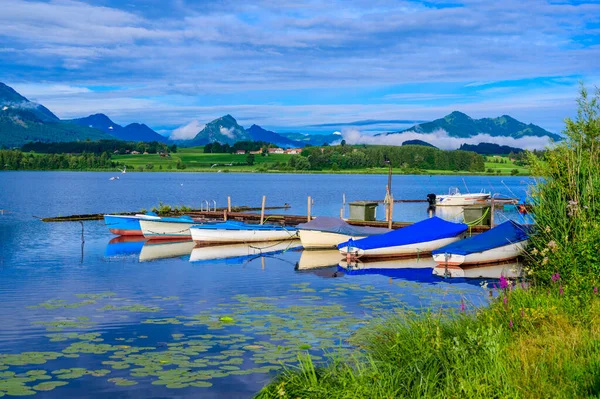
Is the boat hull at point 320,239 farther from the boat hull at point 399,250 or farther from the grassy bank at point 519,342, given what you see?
the grassy bank at point 519,342

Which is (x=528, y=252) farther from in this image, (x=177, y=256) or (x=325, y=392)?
(x=177, y=256)

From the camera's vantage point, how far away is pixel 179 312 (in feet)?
68.8

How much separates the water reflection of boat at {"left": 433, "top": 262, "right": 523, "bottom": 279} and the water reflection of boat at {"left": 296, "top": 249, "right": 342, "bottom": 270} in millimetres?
5797

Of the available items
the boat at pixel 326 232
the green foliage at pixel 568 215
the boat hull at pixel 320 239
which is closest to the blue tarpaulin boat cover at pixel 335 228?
the boat at pixel 326 232

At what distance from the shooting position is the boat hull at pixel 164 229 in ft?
149

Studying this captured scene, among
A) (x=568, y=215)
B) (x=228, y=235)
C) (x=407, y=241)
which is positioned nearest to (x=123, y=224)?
(x=228, y=235)

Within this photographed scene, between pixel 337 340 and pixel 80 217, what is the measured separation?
43271 millimetres

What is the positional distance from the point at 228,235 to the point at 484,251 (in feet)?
55.9

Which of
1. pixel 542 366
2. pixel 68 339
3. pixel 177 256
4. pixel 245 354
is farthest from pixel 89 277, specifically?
pixel 542 366

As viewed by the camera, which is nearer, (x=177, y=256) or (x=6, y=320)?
(x=6, y=320)

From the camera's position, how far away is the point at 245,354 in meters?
15.8

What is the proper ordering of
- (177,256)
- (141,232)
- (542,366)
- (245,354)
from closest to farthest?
(542,366), (245,354), (177,256), (141,232)

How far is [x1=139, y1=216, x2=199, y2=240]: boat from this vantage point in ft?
149

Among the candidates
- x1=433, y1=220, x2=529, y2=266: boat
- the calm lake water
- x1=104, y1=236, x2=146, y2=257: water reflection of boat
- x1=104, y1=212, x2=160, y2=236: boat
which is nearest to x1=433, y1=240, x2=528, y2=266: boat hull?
x1=433, y1=220, x2=529, y2=266: boat
